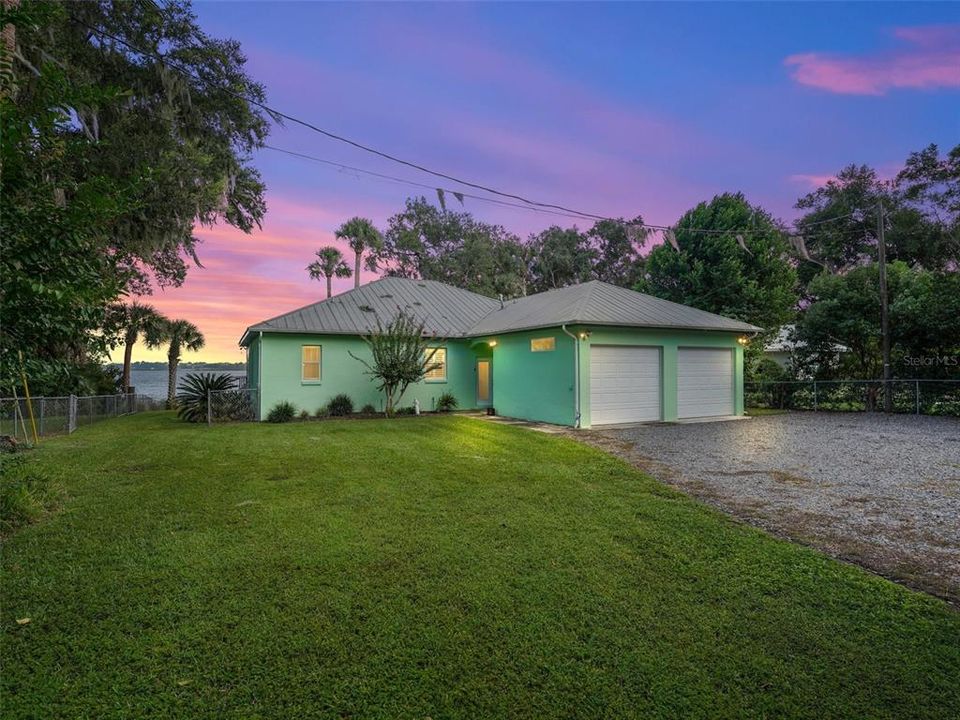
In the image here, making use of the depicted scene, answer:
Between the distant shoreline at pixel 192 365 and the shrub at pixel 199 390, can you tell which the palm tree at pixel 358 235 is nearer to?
the distant shoreline at pixel 192 365

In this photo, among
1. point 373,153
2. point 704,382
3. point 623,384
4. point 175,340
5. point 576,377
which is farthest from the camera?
point 175,340

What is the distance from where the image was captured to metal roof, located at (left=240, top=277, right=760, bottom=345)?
13.0 metres

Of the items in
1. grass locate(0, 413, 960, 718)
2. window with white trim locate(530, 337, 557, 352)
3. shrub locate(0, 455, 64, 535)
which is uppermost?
window with white trim locate(530, 337, 557, 352)

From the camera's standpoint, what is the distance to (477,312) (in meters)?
18.3

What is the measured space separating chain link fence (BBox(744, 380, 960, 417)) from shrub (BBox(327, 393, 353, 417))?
1467 cm

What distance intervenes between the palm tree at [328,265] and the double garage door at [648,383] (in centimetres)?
1865

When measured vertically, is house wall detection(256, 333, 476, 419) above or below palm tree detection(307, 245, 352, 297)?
below

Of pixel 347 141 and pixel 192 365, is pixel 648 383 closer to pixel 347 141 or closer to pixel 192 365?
pixel 347 141

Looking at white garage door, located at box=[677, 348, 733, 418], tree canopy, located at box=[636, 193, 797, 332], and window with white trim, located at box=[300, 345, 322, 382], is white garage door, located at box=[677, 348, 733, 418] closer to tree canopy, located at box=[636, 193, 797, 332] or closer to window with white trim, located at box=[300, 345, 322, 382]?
tree canopy, located at box=[636, 193, 797, 332]

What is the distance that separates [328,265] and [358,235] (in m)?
3.22

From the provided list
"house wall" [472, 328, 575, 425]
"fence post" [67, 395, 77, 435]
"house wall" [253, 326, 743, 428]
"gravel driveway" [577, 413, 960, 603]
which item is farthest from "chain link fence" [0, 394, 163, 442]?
"gravel driveway" [577, 413, 960, 603]

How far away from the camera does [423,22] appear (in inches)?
Result: 391

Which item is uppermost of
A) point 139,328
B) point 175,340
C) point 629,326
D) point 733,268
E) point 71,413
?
point 733,268

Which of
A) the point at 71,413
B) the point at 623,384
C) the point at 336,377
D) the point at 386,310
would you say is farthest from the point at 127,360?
the point at 623,384
